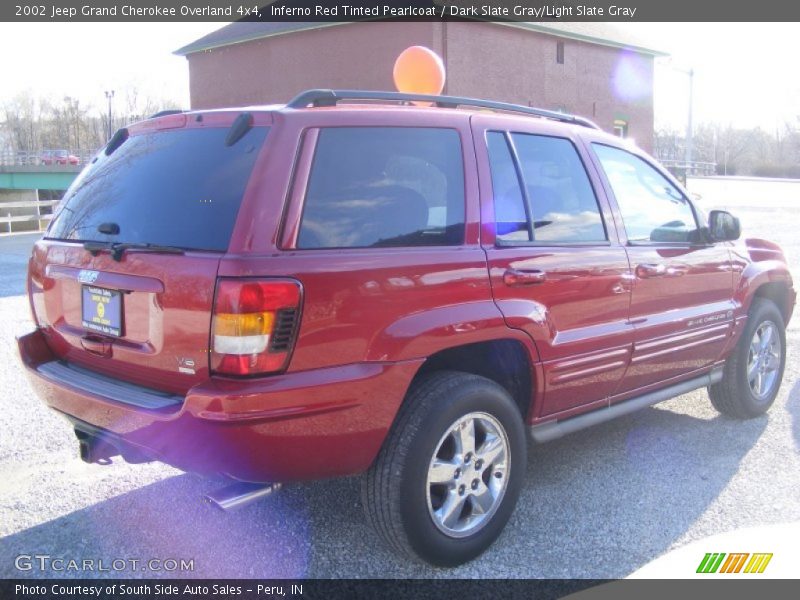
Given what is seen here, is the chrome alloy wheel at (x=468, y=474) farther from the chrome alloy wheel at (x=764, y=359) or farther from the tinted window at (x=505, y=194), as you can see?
the chrome alloy wheel at (x=764, y=359)

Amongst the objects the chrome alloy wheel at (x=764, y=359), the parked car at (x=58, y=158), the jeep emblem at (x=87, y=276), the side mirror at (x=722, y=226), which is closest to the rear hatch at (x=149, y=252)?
the jeep emblem at (x=87, y=276)

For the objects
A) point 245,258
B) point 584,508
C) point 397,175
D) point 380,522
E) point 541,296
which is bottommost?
point 584,508

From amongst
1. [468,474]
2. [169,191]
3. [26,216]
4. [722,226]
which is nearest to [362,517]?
[468,474]

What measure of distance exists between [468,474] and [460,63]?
81.7 ft

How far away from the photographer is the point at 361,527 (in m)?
3.63

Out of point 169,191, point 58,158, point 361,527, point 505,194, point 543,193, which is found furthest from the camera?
point 58,158

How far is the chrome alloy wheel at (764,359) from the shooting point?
206 inches

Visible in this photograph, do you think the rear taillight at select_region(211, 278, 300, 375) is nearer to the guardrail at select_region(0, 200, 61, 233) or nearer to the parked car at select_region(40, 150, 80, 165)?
the guardrail at select_region(0, 200, 61, 233)

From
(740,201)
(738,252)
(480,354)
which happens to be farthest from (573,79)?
(480,354)

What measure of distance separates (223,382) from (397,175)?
44.7 inches

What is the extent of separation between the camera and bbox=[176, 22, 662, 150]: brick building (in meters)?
26.7

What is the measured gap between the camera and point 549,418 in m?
3.74

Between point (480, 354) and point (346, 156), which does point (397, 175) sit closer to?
point (346, 156)

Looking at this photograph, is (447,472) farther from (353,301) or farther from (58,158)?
(58,158)
